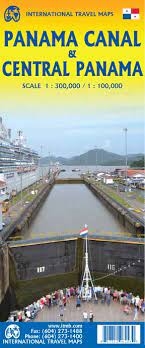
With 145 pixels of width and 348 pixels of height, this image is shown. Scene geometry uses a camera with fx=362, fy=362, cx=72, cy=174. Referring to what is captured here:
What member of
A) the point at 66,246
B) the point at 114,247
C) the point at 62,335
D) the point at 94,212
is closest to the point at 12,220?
the point at 66,246

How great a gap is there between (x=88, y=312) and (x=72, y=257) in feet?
16.7

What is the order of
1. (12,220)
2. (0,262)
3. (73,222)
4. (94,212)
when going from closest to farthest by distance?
(0,262) < (12,220) < (73,222) < (94,212)

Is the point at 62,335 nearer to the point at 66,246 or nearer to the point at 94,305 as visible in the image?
the point at 94,305

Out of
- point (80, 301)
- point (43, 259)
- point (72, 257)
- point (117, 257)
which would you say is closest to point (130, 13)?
point (80, 301)

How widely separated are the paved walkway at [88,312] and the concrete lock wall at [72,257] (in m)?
3.69

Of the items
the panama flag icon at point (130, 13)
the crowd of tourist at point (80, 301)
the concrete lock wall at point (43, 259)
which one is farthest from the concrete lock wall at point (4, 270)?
the panama flag icon at point (130, 13)

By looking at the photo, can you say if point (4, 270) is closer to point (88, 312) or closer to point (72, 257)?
point (72, 257)

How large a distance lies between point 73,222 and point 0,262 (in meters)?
14.3

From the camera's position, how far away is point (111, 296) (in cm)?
1069

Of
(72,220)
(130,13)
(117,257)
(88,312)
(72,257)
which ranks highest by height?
(130,13)

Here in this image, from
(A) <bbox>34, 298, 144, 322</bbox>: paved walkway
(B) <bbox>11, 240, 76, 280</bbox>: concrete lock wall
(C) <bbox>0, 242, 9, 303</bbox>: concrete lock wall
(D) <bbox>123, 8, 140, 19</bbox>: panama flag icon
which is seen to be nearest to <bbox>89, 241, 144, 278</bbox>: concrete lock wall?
(B) <bbox>11, 240, 76, 280</bbox>: concrete lock wall

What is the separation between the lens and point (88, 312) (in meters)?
9.65

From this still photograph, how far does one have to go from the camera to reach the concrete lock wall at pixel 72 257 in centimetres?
1378

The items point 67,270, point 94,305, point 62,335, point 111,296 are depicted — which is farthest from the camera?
point 67,270
